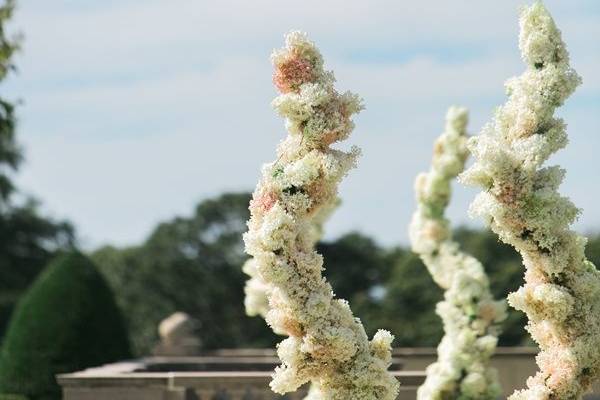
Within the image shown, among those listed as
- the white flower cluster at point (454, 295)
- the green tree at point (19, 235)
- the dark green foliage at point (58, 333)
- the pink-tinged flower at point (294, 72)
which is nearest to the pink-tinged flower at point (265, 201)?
the pink-tinged flower at point (294, 72)

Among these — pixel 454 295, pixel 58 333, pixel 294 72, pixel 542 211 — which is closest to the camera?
pixel 294 72

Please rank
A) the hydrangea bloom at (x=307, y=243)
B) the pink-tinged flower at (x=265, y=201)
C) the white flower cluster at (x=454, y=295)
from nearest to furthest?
1. the hydrangea bloom at (x=307, y=243)
2. the pink-tinged flower at (x=265, y=201)
3. the white flower cluster at (x=454, y=295)

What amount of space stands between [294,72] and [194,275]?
42.5 meters

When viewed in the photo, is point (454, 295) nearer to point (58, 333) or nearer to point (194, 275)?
point (58, 333)

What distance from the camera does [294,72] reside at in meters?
8.84

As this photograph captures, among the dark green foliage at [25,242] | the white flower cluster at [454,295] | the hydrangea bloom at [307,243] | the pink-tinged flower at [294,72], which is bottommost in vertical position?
the hydrangea bloom at [307,243]

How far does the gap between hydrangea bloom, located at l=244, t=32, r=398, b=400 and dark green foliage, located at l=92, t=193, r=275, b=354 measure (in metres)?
38.9

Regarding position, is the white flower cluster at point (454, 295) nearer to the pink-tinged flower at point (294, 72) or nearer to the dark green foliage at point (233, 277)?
the pink-tinged flower at point (294, 72)

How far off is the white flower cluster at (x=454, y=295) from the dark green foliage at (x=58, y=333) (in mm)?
5743

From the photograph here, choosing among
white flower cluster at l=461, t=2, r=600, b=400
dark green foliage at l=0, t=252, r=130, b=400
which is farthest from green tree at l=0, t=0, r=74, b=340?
white flower cluster at l=461, t=2, r=600, b=400

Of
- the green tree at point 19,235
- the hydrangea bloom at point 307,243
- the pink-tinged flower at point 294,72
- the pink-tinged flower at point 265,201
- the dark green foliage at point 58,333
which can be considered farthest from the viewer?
the green tree at point 19,235

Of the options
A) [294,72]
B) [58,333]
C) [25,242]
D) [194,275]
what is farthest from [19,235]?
[294,72]

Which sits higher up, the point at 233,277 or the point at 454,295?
the point at 233,277

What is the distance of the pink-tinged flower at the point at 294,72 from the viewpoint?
883cm
